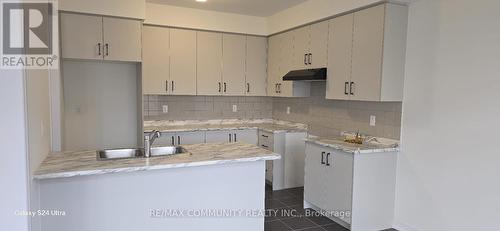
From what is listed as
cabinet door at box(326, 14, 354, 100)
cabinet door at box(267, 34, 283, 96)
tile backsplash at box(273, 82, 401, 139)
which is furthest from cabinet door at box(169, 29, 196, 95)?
cabinet door at box(326, 14, 354, 100)

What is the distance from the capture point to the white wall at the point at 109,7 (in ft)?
11.7

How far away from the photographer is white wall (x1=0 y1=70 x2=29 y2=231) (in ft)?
5.01

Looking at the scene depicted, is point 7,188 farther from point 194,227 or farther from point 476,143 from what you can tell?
point 476,143

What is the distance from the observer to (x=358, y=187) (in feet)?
10.2

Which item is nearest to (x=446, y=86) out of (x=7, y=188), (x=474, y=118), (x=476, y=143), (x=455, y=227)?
(x=474, y=118)

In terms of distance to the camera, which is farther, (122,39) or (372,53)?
(122,39)

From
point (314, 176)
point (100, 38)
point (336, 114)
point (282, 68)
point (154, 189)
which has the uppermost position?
point (100, 38)

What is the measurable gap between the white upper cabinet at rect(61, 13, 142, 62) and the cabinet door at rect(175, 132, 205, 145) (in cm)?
116

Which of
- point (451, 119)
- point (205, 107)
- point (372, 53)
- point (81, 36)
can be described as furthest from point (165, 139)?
point (451, 119)

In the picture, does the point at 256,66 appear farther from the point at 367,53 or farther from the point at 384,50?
the point at 384,50

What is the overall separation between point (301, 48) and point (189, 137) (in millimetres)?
1987

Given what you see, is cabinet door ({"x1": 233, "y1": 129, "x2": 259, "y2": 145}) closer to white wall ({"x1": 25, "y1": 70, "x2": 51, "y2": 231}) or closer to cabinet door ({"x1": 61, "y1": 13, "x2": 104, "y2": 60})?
cabinet door ({"x1": 61, "y1": 13, "x2": 104, "y2": 60})

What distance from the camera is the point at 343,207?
10.5 ft

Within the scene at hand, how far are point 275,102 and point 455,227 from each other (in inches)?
132
